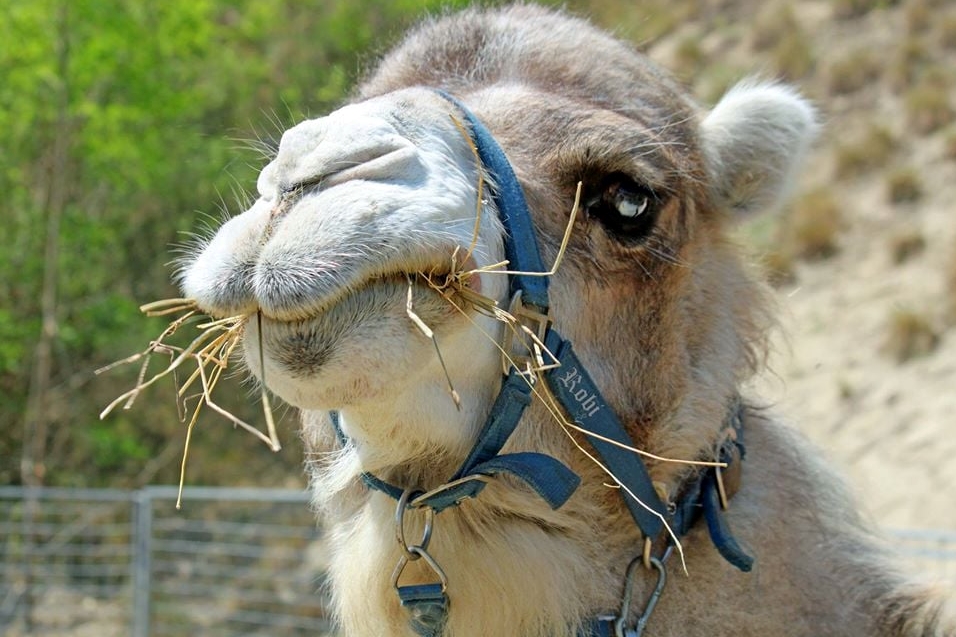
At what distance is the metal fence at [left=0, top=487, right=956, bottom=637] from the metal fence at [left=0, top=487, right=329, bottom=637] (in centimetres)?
1

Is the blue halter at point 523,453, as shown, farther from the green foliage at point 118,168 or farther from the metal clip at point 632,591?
the green foliage at point 118,168

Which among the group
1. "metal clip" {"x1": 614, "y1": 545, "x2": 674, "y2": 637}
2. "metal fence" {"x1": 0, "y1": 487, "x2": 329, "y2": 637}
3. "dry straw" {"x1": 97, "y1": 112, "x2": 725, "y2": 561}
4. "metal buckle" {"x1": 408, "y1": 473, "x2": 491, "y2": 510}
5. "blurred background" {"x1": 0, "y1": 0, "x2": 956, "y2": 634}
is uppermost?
"dry straw" {"x1": 97, "y1": 112, "x2": 725, "y2": 561}

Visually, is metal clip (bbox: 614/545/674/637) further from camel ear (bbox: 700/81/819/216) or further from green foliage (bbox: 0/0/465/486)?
green foliage (bbox: 0/0/465/486)

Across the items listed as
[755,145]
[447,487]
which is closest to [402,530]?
[447,487]

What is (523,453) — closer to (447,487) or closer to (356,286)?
(447,487)

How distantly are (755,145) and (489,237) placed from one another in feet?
4.65

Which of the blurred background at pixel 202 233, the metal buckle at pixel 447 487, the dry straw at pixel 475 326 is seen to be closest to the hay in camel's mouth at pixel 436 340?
the dry straw at pixel 475 326

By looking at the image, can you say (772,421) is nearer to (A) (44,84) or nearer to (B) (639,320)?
(B) (639,320)

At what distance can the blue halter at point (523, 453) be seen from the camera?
2756 mm

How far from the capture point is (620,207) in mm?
3156

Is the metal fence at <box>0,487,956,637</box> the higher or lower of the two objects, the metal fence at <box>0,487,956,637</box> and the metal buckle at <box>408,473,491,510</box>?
the lower

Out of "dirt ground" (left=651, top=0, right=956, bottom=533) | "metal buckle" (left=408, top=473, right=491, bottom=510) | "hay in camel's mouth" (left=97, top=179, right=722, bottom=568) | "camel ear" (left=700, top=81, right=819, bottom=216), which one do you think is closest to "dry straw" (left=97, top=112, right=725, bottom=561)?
"hay in camel's mouth" (left=97, top=179, right=722, bottom=568)

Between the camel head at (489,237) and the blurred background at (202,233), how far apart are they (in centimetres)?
498

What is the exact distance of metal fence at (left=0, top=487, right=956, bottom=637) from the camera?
1091cm
